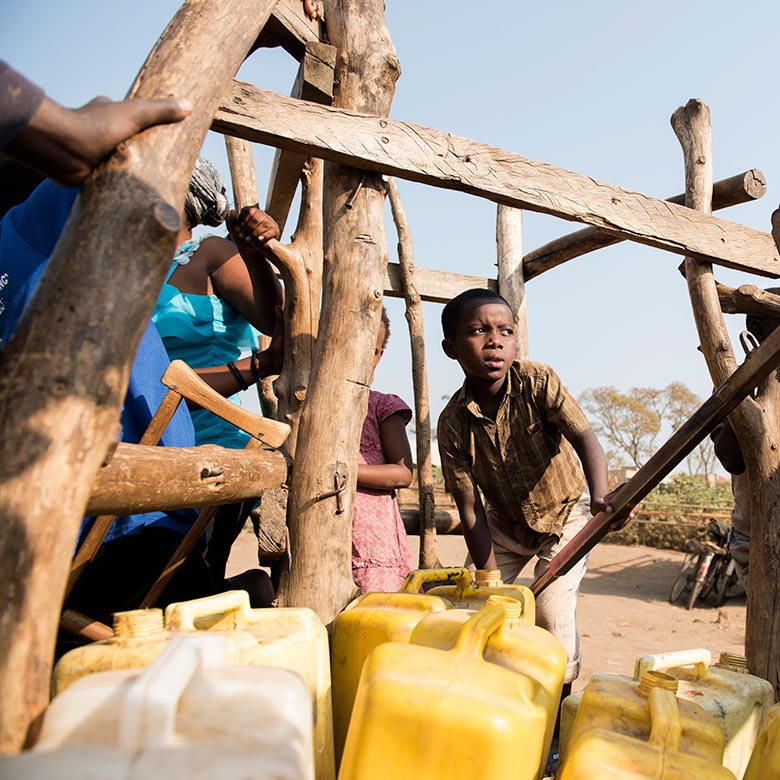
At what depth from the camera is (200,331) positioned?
2.85 metres

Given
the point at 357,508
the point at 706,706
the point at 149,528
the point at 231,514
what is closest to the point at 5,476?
the point at 149,528

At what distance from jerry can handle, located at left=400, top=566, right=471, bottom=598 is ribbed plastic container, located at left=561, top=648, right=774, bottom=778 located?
0.47 metres

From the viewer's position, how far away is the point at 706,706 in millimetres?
1877

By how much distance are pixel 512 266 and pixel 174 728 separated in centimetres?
434

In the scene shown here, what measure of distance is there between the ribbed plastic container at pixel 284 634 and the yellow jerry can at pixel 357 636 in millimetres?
191

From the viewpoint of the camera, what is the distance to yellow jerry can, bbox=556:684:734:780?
1448mm

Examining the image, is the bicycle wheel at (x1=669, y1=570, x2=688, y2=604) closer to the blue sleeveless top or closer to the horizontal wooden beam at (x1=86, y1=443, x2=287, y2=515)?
the blue sleeveless top

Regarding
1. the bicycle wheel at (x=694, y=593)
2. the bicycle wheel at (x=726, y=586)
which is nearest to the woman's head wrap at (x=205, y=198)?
the bicycle wheel at (x=694, y=593)

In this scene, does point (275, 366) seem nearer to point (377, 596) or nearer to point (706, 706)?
point (377, 596)

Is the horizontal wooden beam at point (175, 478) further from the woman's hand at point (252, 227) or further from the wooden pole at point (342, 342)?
the woman's hand at point (252, 227)

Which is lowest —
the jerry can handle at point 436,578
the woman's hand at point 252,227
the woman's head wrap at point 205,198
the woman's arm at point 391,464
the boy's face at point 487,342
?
the jerry can handle at point 436,578

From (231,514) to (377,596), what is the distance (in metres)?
0.66

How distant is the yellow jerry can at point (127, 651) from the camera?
4.78 feet

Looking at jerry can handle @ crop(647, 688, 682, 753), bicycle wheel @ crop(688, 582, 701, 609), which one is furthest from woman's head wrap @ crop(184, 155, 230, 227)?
bicycle wheel @ crop(688, 582, 701, 609)
